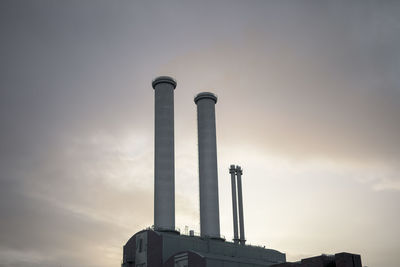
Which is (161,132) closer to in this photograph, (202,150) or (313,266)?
(202,150)

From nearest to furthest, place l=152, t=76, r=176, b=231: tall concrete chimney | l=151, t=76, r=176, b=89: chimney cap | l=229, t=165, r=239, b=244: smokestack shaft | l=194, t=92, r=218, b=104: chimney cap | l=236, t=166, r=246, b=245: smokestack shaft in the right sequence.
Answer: l=152, t=76, r=176, b=231: tall concrete chimney, l=151, t=76, r=176, b=89: chimney cap, l=194, t=92, r=218, b=104: chimney cap, l=236, t=166, r=246, b=245: smokestack shaft, l=229, t=165, r=239, b=244: smokestack shaft

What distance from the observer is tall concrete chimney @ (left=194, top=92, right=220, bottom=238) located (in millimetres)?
86312

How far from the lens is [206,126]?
91812 mm

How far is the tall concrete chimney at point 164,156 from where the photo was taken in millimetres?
80500

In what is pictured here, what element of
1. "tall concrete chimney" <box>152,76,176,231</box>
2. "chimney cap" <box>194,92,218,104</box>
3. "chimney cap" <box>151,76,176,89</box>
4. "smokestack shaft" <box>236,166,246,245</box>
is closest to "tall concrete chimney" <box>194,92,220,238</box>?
"chimney cap" <box>194,92,218,104</box>

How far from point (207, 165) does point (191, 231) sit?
45.8ft

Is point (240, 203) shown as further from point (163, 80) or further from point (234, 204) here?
point (163, 80)

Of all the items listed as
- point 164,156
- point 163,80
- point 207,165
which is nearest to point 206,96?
point 163,80

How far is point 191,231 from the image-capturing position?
80.4 meters

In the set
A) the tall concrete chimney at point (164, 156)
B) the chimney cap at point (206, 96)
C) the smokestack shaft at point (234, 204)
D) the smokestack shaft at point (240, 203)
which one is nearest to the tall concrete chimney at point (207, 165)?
the chimney cap at point (206, 96)

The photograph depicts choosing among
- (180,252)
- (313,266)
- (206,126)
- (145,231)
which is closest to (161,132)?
(206,126)

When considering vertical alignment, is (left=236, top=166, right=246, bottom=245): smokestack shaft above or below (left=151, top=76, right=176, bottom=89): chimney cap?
below

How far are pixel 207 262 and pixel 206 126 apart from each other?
3288 cm

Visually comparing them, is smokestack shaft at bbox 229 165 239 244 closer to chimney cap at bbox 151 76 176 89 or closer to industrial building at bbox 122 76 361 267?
industrial building at bbox 122 76 361 267
